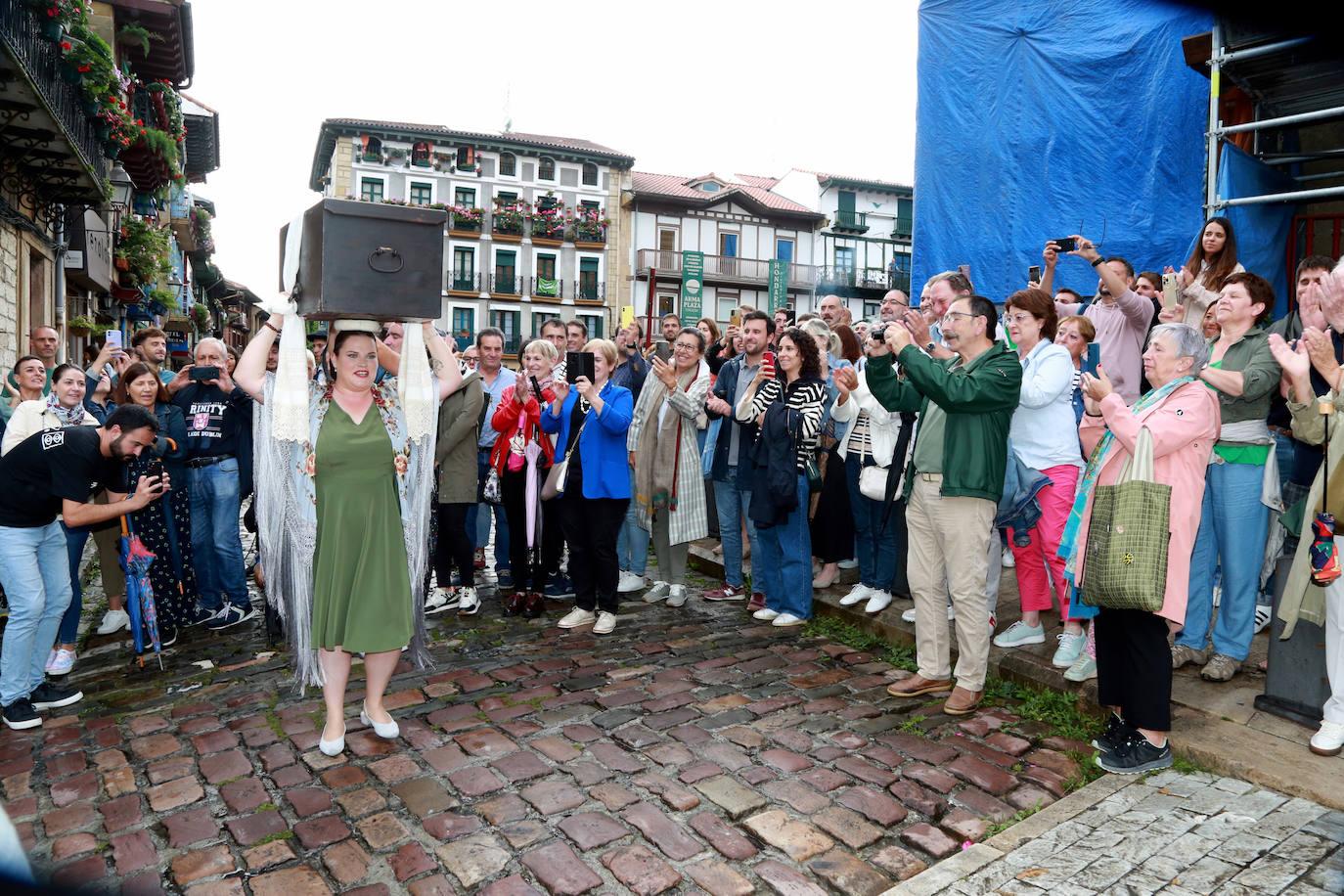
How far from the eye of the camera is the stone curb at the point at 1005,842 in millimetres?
2865

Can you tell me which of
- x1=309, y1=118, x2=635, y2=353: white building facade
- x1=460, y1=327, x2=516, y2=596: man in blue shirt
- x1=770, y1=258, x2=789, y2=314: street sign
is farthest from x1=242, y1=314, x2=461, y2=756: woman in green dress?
x1=309, y1=118, x2=635, y2=353: white building facade

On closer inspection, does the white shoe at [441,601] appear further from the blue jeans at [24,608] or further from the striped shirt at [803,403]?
the striped shirt at [803,403]

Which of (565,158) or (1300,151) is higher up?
(565,158)

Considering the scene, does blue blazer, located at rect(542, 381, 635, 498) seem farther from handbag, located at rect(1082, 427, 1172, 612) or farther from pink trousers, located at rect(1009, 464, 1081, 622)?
handbag, located at rect(1082, 427, 1172, 612)

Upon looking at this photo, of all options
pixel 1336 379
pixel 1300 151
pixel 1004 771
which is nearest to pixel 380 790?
pixel 1004 771

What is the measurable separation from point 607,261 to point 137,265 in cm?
2664

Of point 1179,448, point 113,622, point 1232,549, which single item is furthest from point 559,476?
point 1232,549

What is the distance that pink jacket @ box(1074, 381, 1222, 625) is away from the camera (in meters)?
3.67

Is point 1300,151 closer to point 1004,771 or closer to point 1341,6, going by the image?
point 1004,771

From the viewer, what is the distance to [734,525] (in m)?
6.69

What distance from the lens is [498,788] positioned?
11.8 feet

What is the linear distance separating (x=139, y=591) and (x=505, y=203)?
39566 millimetres

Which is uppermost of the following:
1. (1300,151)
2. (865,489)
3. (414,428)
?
(1300,151)

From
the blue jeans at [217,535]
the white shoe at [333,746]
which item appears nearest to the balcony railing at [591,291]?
the blue jeans at [217,535]
